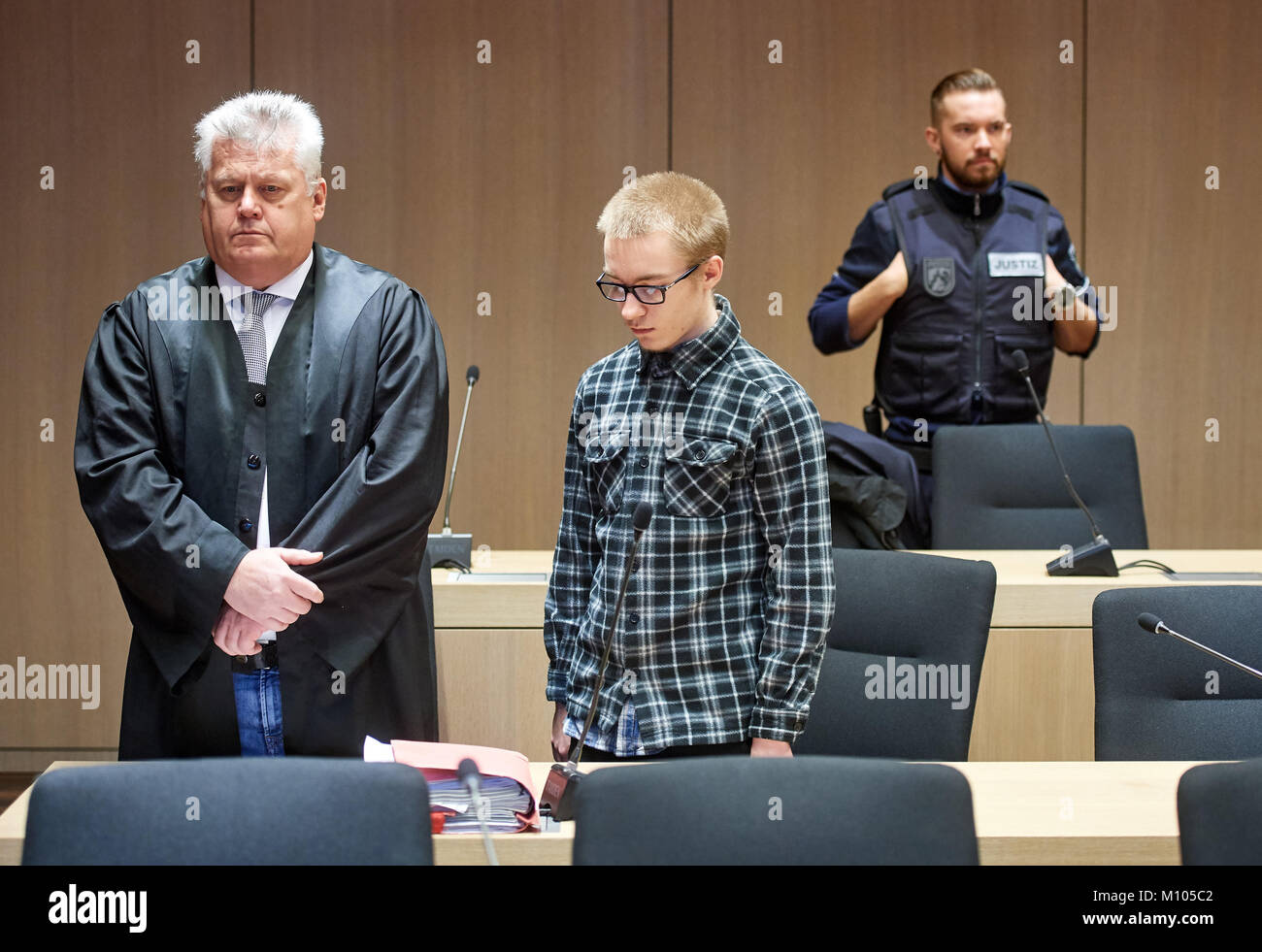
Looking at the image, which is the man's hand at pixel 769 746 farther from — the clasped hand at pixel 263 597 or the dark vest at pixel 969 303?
the dark vest at pixel 969 303

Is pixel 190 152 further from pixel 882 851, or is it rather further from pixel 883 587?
pixel 882 851

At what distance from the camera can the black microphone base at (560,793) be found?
1.61m

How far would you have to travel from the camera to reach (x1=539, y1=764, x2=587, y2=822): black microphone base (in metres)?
1.61

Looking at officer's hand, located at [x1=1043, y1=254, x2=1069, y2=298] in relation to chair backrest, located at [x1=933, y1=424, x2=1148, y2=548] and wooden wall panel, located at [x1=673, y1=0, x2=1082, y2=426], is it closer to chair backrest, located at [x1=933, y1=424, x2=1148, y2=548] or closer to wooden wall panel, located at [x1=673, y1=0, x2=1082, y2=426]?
chair backrest, located at [x1=933, y1=424, x2=1148, y2=548]

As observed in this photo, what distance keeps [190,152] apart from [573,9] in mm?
1417

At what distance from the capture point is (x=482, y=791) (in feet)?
5.31

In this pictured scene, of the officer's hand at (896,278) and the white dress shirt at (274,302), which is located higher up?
the officer's hand at (896,278)

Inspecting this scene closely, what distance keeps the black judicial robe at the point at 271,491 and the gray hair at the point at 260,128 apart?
0.20 m

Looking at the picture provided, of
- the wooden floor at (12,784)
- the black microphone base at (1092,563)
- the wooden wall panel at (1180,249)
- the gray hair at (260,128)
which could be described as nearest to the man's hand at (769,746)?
the gray hair at (260,128)

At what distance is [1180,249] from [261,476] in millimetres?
3942

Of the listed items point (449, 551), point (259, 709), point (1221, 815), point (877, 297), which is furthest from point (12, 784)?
point (1221, 815)

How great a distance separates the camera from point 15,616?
4.50 meters
